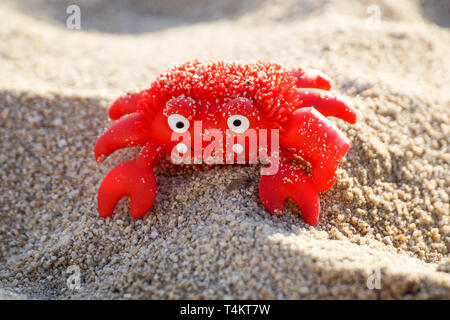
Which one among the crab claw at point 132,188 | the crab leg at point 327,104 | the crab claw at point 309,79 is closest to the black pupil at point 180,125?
the crab claw at point 132,188

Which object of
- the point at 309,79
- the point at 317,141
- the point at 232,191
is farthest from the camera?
the point at 309,79

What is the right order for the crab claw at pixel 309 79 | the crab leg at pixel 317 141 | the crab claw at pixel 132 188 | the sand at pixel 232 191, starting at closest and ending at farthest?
the sand at pixel 232 191, the crab leg at pixel 317 141, the crab claw at pixel 132 188, the crab claw at pixel 309 79

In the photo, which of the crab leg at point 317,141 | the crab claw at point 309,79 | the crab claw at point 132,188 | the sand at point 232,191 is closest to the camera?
the sand at point 232,191

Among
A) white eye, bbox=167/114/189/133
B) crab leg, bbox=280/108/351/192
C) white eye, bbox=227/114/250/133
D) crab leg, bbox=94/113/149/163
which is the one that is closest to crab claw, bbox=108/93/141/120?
crab leg, bbox=94/113/149/163

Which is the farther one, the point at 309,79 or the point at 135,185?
the point at 309,79

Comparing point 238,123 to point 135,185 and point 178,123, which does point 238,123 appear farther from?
point 135,185

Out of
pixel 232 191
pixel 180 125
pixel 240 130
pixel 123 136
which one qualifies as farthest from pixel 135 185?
pixel 240 130

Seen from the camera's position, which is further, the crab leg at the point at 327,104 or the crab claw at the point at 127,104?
the crab claw at the point at 127,104

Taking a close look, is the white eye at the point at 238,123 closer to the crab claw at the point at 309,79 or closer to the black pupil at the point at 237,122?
the black pupil at the point at 237,122
